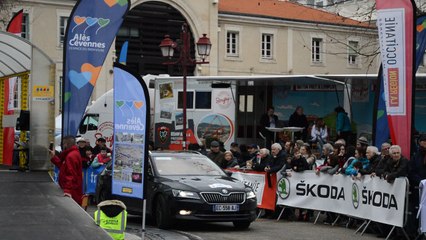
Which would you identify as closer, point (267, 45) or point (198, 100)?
point (198, 100)

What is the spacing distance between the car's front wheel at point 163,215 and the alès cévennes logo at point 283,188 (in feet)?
12.3

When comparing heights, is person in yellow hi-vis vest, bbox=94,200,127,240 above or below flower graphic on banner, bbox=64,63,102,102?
below

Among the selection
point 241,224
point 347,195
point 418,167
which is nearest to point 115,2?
point 241,224

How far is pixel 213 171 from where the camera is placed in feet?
62.1

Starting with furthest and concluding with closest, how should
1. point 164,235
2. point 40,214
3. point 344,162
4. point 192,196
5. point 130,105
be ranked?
point 344,162 < point 192,196 < point 164,235 < point 130,105 < point 40,214

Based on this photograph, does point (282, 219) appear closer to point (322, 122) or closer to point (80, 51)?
point (80, 51)

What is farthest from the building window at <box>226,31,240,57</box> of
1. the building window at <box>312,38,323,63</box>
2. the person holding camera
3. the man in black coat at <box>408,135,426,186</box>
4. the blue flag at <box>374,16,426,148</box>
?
the man in black coat at <box>408,135,426,186</box>

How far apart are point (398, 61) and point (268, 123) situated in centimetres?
1420

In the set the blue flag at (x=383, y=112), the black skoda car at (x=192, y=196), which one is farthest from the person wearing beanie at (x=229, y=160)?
the blue flag at (x=383, y=112)

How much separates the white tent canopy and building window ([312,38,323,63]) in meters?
41.4

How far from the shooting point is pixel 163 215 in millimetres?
17562

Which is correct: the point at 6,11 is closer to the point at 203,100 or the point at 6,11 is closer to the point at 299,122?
the point at 203,100

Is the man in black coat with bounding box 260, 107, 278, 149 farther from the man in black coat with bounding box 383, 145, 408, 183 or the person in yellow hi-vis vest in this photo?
the person in yellow hi-vis vest

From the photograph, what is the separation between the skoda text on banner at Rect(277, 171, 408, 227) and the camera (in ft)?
52.9
